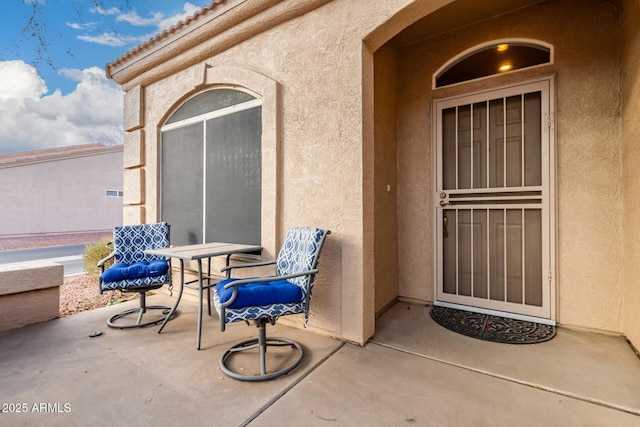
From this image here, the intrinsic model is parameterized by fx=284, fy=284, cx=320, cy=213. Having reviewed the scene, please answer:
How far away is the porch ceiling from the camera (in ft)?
9.18

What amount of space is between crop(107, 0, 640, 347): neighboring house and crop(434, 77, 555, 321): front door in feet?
0.05

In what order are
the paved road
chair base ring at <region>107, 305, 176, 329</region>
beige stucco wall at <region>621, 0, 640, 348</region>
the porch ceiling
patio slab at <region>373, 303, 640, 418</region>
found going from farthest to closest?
the paved road, chair base ring at <region>107, 305, 176, 329</region>, the porch ceiling, beige stucco wall at <region>621, 0, 640, 348</region>, patio slab at <region>373, 303, 640, 418</region>

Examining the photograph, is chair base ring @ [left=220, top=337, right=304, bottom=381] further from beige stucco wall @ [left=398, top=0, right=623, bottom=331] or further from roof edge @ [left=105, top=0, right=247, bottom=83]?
roof edge @ [left=105, top=0, right=247, bottom=83]

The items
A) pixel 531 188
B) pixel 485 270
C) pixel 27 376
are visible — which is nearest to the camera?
pixel 27 376

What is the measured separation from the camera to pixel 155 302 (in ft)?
12.4

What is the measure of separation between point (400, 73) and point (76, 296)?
5.60 metres

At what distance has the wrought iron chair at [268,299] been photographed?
1.95m

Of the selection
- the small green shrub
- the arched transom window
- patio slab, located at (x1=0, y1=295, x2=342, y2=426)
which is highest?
the arched transom window

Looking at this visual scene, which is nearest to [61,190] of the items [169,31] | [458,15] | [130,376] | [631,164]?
[169,31]

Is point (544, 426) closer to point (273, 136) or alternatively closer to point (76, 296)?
point (273, 136)

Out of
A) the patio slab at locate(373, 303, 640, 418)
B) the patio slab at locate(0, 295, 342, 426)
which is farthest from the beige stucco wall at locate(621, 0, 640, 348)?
the patio slab at locate(0, 295, 342, 426)

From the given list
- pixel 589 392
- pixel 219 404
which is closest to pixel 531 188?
pixel 589 392

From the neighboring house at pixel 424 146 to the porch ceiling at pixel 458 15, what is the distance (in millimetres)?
23

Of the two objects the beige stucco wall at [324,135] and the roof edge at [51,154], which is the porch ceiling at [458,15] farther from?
the roof edge at [51,154]
